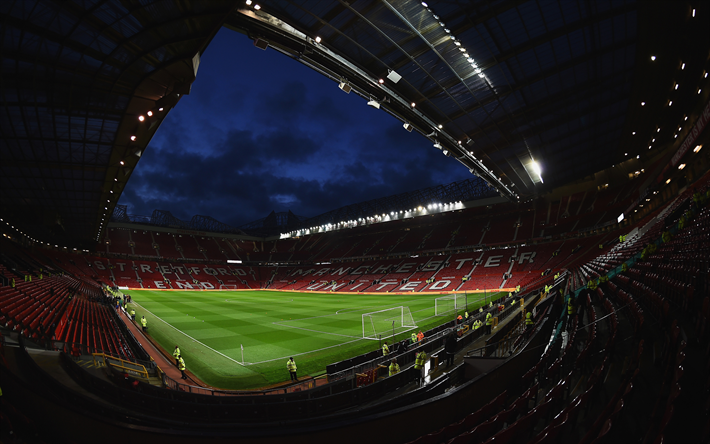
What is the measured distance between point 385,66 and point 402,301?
84.2 feet

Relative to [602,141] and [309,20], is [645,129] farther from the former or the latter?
[309,20]

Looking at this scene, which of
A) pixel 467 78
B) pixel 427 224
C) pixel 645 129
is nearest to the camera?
pixel 467 78

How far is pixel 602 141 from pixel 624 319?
2589 cm

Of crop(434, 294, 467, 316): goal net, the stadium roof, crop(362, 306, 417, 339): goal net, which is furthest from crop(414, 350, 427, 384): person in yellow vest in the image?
crop(434, 294, 467, 316): goal net

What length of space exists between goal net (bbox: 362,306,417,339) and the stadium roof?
13.3m

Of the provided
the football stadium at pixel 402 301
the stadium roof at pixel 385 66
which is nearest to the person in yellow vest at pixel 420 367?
the football stadium at pixel 402 301

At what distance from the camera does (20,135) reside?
17562 mm

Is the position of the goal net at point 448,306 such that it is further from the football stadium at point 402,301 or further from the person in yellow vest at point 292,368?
the person in yellow vest at point 292,368

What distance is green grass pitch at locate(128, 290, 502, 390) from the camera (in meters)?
15.1

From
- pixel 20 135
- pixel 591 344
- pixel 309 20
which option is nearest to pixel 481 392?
pixel 591 344

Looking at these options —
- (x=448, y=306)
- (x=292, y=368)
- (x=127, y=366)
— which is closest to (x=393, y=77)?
(x=292, y=368)

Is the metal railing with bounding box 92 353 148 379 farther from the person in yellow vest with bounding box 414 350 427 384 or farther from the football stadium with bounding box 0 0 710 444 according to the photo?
the person in yellow vest with bounding box 414 350 427 384

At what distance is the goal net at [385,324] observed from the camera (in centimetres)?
2089

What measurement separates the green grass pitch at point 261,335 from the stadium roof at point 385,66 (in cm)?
1191
